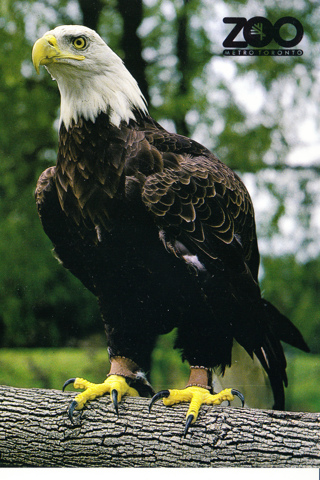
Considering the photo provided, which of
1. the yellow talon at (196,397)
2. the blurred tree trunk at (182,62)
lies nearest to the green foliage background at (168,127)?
the blurred tree trunk at (182,62)

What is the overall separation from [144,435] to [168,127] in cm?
187

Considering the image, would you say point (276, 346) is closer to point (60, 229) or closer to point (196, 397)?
point (196, 397)

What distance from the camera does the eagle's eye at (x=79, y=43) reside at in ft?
8.23

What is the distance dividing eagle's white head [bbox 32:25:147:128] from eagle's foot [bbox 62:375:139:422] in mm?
1358

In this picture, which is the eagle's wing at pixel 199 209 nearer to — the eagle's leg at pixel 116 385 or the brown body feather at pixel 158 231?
the brown body feather at pixel 158 231

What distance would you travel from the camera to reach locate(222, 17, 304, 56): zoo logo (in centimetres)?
308

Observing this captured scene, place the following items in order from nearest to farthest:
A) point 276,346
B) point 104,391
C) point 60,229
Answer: point 104,391 → point 60,229 → point 276,346

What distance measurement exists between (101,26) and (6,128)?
3.02 ft

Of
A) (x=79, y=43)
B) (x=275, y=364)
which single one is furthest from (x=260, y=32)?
(x=275, y=364)

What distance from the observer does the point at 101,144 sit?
99.0 inches

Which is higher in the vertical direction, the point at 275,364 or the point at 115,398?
the point at 275,364

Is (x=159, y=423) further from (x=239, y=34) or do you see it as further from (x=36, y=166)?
(x=239, y=34)

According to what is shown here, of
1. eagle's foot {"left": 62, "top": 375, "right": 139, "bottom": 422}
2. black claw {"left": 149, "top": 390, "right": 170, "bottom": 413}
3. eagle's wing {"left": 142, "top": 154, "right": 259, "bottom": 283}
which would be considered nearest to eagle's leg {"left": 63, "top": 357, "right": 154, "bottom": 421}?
eagle's foot {"left": 62, "top": 375, "right": 139, "bottom": 422}

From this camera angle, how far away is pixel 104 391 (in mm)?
2664
